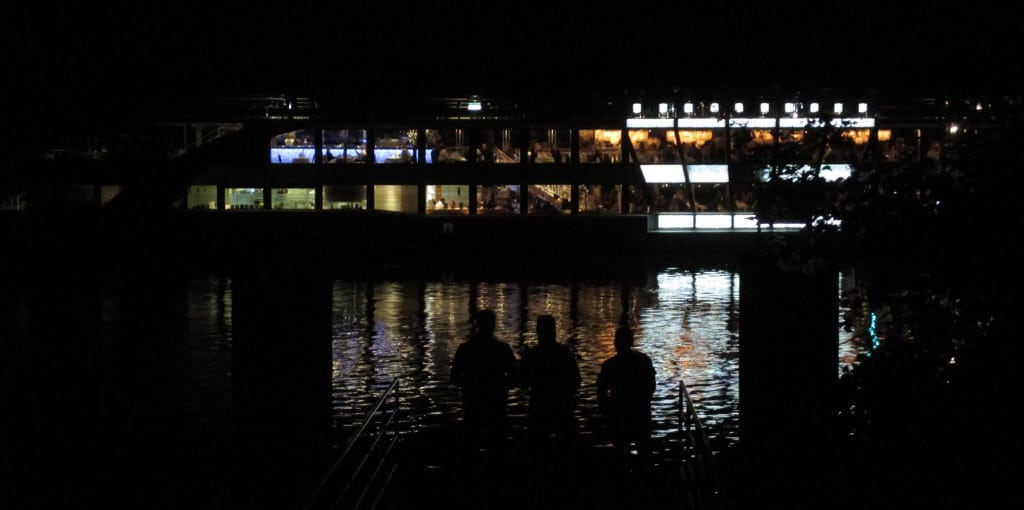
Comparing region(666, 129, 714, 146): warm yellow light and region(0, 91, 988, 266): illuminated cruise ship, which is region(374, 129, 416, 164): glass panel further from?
region(666, 129, 714, 146): warm yellow light

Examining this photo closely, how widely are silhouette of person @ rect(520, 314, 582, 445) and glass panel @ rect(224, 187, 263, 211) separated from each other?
45377 mm

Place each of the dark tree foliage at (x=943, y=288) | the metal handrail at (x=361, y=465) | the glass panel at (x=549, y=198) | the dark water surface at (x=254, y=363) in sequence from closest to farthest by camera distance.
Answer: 1. the dark tree foliage at (x=943, y=288)
2. the metal handrail at (x=361, y=465)
3. the dark water surface at (x=254, y=363)
4. the glass panel at (x=549, y=198)

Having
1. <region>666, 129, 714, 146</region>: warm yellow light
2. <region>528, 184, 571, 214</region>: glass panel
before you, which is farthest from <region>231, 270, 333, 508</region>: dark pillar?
<region>666, 129, 714, 146</region>: warm yellow light

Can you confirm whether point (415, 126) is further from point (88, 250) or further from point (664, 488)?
point (664, 488)

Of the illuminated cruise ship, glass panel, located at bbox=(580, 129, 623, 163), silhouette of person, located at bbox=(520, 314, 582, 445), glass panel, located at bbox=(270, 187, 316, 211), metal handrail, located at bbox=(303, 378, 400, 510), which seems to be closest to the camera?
metal handrail, located at bbox=(303, 378, 400, 510)

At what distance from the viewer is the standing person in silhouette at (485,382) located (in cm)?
991

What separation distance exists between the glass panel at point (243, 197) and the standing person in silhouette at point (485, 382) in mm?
45016

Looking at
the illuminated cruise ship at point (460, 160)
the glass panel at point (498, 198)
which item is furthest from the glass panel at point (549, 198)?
the glass panel at point (498, 198)

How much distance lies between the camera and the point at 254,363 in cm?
930

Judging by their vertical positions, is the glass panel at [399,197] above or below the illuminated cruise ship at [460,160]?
below

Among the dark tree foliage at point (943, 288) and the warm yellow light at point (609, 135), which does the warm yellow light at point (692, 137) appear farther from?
the dark tree foliage at point (943, 288)

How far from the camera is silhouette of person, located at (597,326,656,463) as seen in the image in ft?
31.7

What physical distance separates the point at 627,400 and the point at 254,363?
2.86 m

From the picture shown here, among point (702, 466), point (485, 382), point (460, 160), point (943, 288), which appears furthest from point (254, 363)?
point (460, 160)
